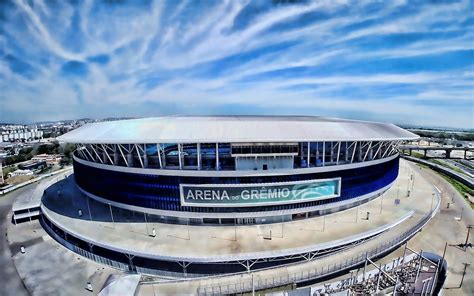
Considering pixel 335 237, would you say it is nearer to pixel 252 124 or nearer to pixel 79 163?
pixel 252 124

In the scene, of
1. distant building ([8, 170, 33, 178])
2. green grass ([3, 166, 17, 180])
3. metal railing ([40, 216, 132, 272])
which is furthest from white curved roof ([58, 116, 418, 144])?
green grass ([3, 166, 17, 180])

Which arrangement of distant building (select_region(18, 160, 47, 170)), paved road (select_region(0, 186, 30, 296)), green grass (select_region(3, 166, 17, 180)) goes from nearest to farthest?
paved road (select_region(0, 186, 30, 296)) → green grass (select_region(3, 166, 17, 180)) → distant building (select_region(18, 160, 47, 170))

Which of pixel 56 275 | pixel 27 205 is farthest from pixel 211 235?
pixel 27 205

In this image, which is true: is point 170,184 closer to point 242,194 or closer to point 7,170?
point 242,194

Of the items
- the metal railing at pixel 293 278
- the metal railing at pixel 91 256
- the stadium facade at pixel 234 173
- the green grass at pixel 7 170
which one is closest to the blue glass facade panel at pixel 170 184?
the stadium facade at pixel 234 173

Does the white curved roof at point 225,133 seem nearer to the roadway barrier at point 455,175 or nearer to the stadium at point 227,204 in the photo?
the stadium at point 227,204

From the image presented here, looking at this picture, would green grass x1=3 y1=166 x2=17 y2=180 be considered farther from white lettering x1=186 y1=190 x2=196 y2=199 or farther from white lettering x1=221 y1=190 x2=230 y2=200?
white lettering x1=221 y1=190 x2=230 y2=200
